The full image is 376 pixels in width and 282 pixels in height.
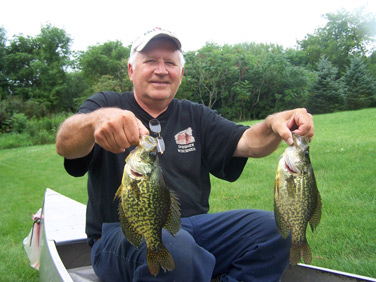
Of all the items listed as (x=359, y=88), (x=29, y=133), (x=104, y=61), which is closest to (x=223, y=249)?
(x=29, y=133)

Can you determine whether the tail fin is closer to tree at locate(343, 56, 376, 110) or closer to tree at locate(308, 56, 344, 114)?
tree at locate(308, 56, 344, 114)

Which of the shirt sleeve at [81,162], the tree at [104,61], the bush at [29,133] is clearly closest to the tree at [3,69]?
the tree at [104,61]

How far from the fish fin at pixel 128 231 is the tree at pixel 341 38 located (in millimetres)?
48252

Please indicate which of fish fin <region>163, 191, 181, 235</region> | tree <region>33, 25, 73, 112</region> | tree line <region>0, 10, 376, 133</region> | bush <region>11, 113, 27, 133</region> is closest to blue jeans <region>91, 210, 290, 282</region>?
fish fin <region>163, 191, 181, 235</region>

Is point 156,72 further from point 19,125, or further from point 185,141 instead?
point 19,125

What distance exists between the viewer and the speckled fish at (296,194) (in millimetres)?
2166

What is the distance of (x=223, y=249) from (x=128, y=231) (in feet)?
3.39

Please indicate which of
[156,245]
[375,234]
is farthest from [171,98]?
[375,234]

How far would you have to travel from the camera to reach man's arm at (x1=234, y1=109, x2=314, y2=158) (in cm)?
227

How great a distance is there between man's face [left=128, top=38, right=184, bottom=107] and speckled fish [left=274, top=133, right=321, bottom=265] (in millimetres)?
1232

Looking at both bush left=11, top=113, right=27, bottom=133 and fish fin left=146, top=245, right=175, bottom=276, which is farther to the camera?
bush left=11, top=113, right=27, bottom=133

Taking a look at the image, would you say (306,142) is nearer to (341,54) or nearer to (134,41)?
(134,41)

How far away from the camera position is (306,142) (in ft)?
7.29

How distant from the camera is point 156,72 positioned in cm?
293
